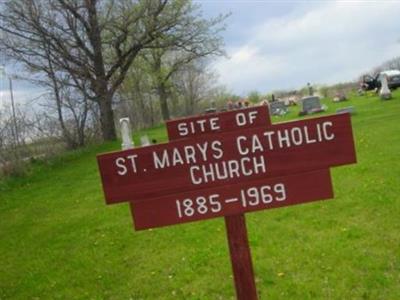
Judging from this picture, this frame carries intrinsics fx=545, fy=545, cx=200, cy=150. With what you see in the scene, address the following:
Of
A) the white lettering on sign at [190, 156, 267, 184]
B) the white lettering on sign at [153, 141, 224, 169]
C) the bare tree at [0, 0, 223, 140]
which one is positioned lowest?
the white lettering on sign at [190, 156, 267, 184]

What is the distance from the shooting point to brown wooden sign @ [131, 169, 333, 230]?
10.9ft

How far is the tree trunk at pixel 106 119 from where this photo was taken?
24500mm

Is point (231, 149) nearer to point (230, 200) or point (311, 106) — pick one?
point (230, 200)

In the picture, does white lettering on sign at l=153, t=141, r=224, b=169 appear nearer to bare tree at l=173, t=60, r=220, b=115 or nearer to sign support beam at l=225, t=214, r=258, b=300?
sign support beam at l=225, t=214, r=258, b=300

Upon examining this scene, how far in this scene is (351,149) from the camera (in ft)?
11.0

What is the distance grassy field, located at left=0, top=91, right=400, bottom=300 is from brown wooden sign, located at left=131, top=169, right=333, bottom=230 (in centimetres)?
173

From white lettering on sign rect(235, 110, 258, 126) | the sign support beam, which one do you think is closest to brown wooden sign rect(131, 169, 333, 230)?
the sign support beam

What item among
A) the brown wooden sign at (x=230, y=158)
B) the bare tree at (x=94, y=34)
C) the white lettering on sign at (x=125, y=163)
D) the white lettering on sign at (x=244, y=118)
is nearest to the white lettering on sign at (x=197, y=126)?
the white lettering on sign at (x=244, y=118)

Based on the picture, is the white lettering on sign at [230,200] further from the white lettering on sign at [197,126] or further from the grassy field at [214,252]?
the grassy field at [214,252]

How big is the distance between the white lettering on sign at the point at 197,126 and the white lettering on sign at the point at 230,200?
1.64 feet

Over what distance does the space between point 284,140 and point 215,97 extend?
164 ft

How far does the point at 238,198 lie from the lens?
3.32 metres

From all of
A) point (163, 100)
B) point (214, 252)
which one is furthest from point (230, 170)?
point (163, 100)

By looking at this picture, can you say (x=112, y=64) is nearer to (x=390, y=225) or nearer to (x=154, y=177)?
(x=390, y=225)
